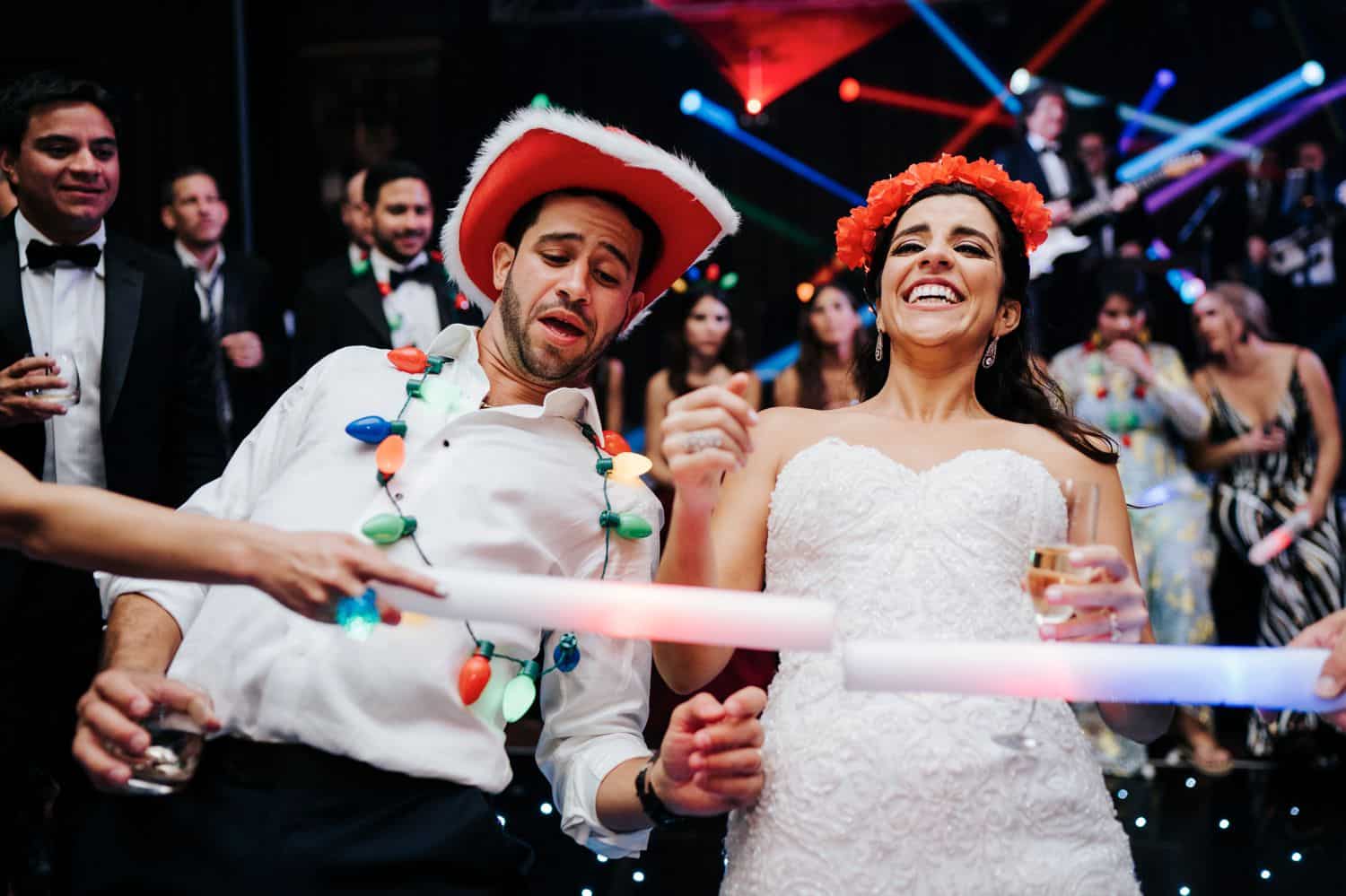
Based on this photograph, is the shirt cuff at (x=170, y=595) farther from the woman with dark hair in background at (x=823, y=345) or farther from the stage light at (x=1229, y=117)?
the stage light at (x=1229, y=117)

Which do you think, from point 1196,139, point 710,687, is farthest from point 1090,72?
point 710,687

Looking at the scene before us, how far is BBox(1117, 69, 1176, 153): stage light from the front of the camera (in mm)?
7914

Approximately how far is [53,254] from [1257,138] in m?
6.77

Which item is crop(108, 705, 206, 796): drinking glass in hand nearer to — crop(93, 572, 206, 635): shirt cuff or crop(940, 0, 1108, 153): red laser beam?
crop(93, 572, 206, 635): shirt cuff

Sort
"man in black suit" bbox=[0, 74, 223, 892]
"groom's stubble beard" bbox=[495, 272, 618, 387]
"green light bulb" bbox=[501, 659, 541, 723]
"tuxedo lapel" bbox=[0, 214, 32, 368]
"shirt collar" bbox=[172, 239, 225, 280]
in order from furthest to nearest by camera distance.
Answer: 1. "shirt collar" bbox=[172, 239, 225, 280]
2. "tuxedo lapel" bbox=[0, 214, 32, 368]
3. "man in black suit" bbox=[0, 74, 223, 892]
4. "groom's stubble beard" bbox=[495, 272, 618, 387]
5. "green light bulb" bbox=[501, 659, 541, 723]

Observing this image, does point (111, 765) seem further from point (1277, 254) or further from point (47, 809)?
point (1277, 254)

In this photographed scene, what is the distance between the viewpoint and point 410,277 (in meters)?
4.95

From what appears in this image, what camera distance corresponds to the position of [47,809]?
12.3 feet

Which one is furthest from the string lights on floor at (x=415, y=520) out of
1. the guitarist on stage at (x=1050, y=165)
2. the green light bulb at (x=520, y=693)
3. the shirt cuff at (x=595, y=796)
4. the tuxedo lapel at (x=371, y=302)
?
the guitarist on stage at (x=1050, y=165)

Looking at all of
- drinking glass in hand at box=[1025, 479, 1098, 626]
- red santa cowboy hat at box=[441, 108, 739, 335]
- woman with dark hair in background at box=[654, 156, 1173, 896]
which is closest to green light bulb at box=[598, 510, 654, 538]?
woman with dark hair in background at box=[654, 156, 1173, 896]

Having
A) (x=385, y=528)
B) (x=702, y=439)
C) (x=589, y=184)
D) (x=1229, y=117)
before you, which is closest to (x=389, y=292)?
(x=589, y=184)

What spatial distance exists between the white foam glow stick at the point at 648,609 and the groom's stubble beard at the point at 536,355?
0.74 m

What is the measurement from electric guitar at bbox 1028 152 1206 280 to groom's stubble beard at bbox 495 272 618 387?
514cm

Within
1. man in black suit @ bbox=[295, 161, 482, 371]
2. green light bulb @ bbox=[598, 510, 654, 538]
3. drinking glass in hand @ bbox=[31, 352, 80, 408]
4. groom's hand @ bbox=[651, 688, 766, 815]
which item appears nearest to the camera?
groom's hand @ bbox=[651, 688, 766, 815]
